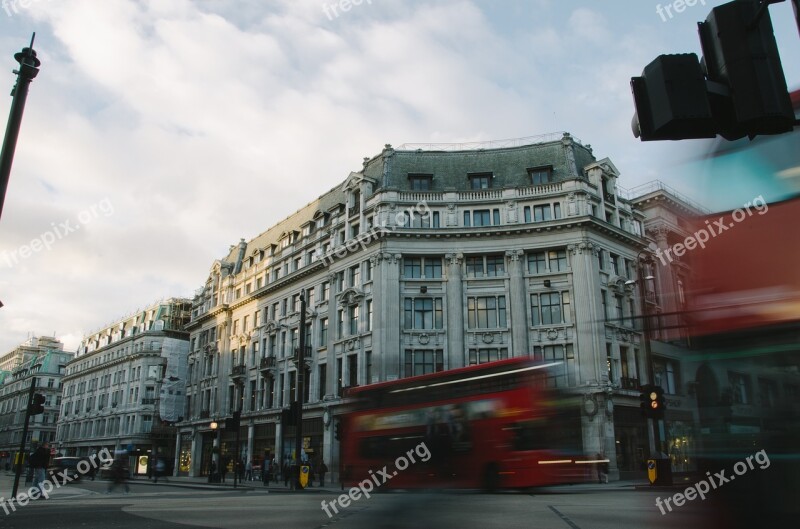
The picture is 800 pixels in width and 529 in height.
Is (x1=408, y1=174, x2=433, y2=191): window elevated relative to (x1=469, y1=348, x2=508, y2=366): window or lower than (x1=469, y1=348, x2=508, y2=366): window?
elevated

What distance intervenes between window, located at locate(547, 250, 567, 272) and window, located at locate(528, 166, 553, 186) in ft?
17.7

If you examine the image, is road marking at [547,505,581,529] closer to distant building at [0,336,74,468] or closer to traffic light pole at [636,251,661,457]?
traffic light pole at [636,251,661,457]

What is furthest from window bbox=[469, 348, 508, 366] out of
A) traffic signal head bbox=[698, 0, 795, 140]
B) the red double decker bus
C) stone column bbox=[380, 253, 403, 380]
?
traffic signal head bbox=[698, 0, 795, 140]

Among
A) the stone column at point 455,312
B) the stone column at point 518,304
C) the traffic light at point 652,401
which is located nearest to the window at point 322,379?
the stone column at point 455,312

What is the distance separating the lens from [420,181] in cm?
4441

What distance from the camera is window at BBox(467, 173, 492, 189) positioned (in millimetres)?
43312

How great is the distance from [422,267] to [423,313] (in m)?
3.21

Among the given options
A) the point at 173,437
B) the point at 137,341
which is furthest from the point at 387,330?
the point at 137,341

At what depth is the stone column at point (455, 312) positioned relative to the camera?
38.6 m

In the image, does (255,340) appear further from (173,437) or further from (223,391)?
(173,437)

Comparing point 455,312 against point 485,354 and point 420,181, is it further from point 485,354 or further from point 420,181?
point 420,181

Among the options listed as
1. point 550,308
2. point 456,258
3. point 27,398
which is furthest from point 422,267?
point 27,398

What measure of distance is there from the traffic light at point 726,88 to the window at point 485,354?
35.1 m

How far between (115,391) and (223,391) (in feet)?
123
